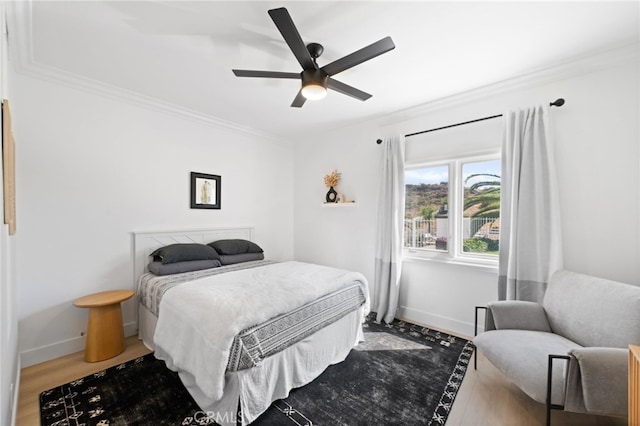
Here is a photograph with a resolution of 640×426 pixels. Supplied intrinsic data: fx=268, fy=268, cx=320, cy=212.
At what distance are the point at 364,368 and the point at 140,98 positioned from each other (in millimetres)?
3687

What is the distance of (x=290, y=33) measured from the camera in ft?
5.34

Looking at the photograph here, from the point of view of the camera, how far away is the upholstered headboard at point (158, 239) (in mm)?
3051

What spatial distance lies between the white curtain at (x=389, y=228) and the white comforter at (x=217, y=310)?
39.4 inches

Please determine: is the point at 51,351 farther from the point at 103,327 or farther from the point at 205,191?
the point at 205,191

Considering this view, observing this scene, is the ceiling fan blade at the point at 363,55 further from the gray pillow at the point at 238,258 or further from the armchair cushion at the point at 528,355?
the gray pillow at the point at 238,258

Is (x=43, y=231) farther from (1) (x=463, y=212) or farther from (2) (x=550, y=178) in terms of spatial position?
(2) (x=550, y=178)

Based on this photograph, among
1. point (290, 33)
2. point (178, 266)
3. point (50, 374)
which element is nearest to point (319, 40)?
point (290, 33)

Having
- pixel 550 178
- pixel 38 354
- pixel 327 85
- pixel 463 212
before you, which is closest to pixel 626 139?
pixel 550 178

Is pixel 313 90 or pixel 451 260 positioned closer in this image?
pixel 313 90

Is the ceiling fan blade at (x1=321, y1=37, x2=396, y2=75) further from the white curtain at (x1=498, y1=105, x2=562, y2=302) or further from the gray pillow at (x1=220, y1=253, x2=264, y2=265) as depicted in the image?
the gray pillow at (x1=220, y1=253, x2=264, y2=265)

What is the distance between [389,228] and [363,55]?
2.15 metres

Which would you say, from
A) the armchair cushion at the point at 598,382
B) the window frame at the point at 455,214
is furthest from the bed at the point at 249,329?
the armchair cushion at the point at 598,382

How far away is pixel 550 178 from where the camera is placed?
97.0 inches

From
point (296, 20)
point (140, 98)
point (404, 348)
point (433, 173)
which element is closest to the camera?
point (296, 20)
